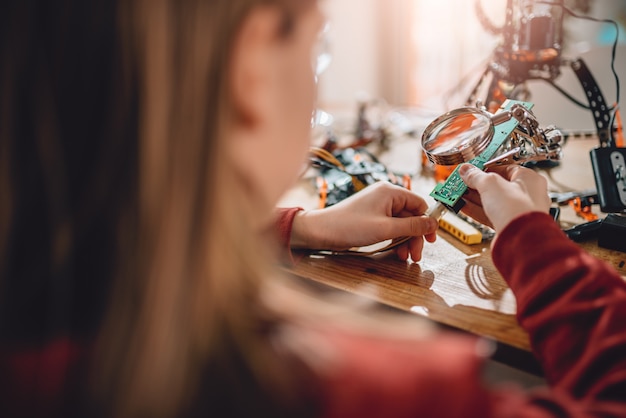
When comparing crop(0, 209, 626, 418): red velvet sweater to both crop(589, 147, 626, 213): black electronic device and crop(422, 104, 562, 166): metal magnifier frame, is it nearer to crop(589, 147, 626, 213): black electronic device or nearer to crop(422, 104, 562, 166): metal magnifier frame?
crop(422, 104, 562, 166): metal magnifier frame

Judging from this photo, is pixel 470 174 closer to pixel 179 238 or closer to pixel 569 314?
pixel 569 314

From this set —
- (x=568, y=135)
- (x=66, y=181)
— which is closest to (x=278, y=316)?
(x=66, y=181)

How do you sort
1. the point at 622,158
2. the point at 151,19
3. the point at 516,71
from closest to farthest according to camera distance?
the point at 151,19
the point at 622,158
the point at 516,71

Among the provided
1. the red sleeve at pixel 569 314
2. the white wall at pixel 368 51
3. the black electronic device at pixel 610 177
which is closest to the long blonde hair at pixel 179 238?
the red sleeve at pixel 569 314

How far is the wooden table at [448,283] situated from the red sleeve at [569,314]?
0.03m

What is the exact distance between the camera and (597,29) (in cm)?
104

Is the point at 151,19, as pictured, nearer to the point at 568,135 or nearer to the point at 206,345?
the point at 206,345

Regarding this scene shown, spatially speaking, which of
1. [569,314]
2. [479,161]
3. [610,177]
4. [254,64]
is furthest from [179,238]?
[610,177]

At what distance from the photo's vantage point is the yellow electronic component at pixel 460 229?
68 centimetres

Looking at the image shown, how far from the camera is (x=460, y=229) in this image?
2.29 feet

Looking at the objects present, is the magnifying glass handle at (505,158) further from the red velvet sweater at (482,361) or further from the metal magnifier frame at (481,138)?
the red velvet sweater at (482,361)

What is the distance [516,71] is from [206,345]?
0.75 meters

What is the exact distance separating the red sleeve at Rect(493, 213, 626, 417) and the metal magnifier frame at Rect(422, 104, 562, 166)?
145 mm

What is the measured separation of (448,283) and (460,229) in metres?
0.14
